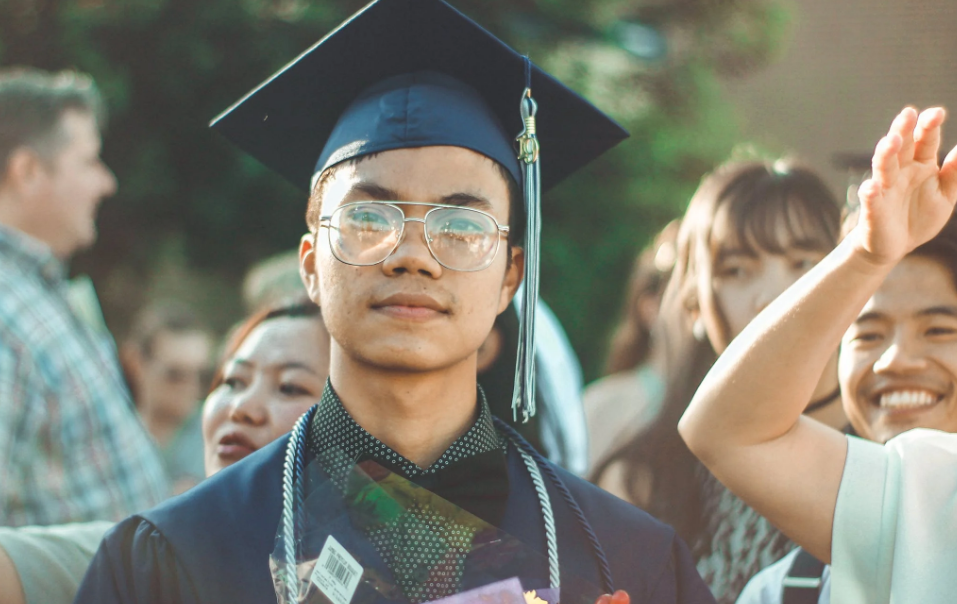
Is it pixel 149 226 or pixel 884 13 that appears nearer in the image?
pixel 884 13

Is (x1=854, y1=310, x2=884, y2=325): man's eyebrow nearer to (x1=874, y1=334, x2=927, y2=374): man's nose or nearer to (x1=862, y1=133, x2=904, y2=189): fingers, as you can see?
(x1=874, y1=334, x2=927, y2=374): man's nose

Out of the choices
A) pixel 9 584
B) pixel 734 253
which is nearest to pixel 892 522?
pixel 734 253

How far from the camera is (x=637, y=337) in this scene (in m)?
3.28

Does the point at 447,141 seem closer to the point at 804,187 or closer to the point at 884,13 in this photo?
the point at 804,187

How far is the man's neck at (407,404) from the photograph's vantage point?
1.87 meters

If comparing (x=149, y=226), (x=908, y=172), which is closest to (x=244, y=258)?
(x=149, y=226)

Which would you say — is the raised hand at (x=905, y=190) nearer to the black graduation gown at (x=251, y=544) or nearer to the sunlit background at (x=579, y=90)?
the black graduation gown at (x=251, y=544)

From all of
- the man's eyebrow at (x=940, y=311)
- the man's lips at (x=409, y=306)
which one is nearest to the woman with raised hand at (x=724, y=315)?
the man's eyebrow at (x=940, y=311)

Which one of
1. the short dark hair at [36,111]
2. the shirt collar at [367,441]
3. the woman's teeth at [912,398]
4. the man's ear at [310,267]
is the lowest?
the shirt collar at [367,441]

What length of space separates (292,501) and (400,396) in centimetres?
27

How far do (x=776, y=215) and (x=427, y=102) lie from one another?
1263 mm

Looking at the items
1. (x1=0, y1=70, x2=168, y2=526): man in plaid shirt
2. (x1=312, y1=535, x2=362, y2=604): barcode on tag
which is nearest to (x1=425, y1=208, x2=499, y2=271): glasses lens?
(x1=312, y1=535, x2=362, y2=604): barcode on tag

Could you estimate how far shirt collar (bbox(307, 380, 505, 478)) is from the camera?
1851 mm

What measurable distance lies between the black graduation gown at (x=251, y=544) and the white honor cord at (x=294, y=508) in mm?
15
